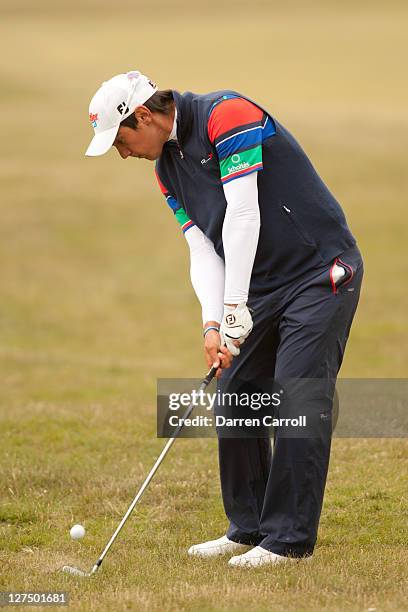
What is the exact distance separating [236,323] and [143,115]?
1.36 metres

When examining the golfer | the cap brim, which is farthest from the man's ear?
the cap brim

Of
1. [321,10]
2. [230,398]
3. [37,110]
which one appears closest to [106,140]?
[230,398]

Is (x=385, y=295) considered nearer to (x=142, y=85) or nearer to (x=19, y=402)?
(x=19, y=402)

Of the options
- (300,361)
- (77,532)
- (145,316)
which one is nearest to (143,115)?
(300,361)

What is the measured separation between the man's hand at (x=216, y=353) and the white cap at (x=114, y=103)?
1299 millimetres

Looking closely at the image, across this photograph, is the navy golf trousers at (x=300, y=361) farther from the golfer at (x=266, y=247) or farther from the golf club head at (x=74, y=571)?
the golf club head at (x=74, y=571)

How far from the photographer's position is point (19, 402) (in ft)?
45.6

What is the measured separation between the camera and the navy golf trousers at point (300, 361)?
6.55 m

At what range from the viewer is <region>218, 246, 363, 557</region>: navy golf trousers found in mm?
6547

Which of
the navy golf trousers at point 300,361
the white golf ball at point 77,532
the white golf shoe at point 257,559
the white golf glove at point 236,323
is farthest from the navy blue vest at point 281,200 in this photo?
the white golf ball at point 77,532

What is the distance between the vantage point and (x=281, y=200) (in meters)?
6.66

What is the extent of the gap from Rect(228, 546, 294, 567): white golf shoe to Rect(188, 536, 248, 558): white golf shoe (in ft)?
1.18

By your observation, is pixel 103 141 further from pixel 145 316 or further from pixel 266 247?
pixel 145 316

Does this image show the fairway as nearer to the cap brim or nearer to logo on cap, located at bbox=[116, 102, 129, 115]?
the cap brim
